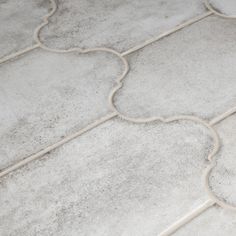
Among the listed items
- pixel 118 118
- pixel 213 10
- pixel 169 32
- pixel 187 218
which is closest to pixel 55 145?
pixel 118 118

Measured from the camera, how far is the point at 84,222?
2.98ft

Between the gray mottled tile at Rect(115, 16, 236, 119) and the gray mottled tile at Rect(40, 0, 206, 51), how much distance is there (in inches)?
2.3

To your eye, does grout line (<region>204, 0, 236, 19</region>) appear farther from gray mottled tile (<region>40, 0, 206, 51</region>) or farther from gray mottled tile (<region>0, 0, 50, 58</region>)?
gray mottled tile (<region>0, 0, 50, 58</region>)

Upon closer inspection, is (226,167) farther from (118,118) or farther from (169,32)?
(169,32)

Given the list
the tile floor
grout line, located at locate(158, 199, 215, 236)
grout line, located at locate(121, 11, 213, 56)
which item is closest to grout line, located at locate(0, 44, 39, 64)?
the tile floor

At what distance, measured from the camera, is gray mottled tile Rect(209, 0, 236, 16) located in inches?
52.7

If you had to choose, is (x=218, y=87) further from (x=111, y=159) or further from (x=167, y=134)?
(x=111, y=159)

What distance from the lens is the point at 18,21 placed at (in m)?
1.41

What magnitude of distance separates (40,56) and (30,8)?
244 mm

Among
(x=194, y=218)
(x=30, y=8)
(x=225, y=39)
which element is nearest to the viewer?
(x=194, y=218)

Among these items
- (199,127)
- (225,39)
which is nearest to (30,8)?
(225,39)

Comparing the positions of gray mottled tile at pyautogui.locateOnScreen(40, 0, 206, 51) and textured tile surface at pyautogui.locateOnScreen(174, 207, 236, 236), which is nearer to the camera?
textured tile surface at pyautogui.locateOnScreen(174, 207, 236, 236)

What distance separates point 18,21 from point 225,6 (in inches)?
23.7

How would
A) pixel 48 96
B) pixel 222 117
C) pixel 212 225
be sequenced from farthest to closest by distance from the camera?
pixel 48 96
pixel 222 117
pixel 212 225
